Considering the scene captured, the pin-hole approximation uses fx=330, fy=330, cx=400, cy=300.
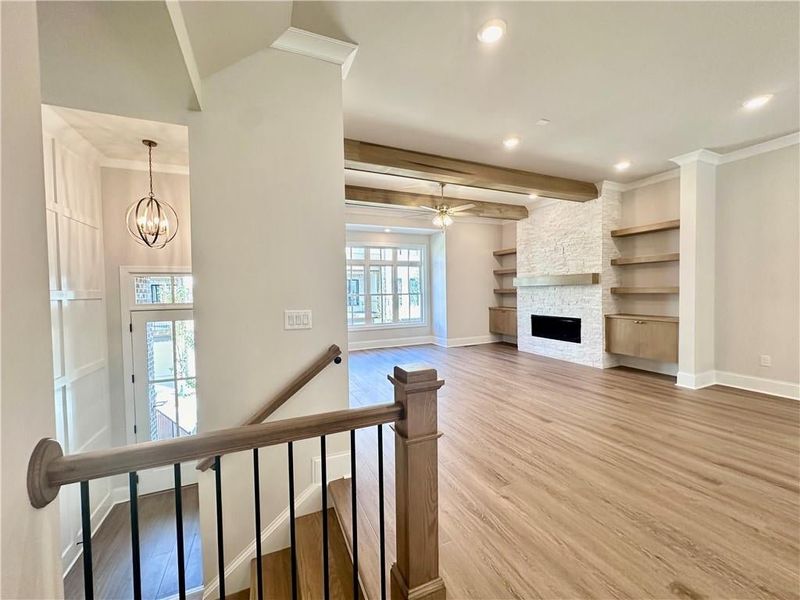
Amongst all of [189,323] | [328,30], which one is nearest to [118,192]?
[189,323]

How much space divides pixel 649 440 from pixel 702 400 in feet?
5.36

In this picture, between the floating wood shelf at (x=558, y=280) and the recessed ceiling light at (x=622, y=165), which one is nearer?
the recessed ceiling light at (x=622, y=165)

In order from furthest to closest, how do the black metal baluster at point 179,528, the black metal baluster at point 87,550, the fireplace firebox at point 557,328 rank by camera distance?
the fireplace firebox at point 557,328 → the black metal baluster at point 179,528 → the black metal baluster at point 87,550

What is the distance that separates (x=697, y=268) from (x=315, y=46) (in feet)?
16.2

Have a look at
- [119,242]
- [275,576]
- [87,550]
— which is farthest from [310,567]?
[119,242]

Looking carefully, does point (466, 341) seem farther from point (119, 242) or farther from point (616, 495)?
point (119, 242)

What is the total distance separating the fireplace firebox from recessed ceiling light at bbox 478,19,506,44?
481cm

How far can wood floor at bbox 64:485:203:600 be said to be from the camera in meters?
2.58

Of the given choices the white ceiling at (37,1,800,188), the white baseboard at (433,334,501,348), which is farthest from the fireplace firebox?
the white ceiling at (37,1,800,188)

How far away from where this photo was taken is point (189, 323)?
145 inches

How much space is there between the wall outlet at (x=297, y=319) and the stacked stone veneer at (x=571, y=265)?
4935 millimetres

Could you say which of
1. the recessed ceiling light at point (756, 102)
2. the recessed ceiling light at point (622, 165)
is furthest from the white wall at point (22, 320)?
the recessed ceiling light at point (622, 165)

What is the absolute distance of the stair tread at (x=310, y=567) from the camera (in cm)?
174

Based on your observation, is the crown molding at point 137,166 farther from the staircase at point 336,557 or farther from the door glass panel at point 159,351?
the staircase at point 336,557
